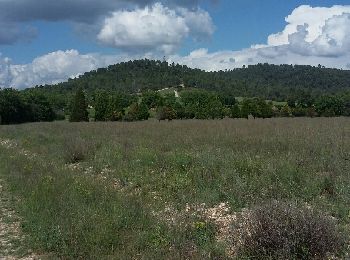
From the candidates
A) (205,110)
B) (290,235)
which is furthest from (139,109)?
(290,235)

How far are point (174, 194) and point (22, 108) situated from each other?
78.0 meters

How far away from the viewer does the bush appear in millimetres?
6078

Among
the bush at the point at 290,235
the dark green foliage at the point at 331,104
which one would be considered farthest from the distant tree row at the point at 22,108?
the bush at the point at 290,235

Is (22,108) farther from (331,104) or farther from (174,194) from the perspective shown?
(174,194)

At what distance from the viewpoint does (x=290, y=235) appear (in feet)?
20.1

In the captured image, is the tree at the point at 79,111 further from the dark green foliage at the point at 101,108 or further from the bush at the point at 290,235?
the bush at the point at 290,235

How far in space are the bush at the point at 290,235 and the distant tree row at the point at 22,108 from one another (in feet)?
250

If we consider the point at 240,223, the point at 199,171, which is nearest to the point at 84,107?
the point at 199,171

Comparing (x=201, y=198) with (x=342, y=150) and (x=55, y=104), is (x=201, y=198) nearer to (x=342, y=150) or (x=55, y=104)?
(x=342, y=150)

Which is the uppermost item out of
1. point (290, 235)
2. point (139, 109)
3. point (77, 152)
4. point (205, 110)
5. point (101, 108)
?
point (290, 235)

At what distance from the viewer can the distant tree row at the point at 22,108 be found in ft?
256

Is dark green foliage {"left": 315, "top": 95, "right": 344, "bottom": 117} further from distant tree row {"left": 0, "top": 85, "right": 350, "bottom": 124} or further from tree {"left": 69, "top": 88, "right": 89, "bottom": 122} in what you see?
tree {"left": 69, "top": 88, "right": 89, "bottom": 122}

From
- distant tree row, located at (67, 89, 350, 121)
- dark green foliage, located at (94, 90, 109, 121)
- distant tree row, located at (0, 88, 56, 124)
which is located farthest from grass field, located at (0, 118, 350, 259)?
distant tree row, located at (0, 88, 56, 124)

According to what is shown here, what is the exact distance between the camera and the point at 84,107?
233ft
